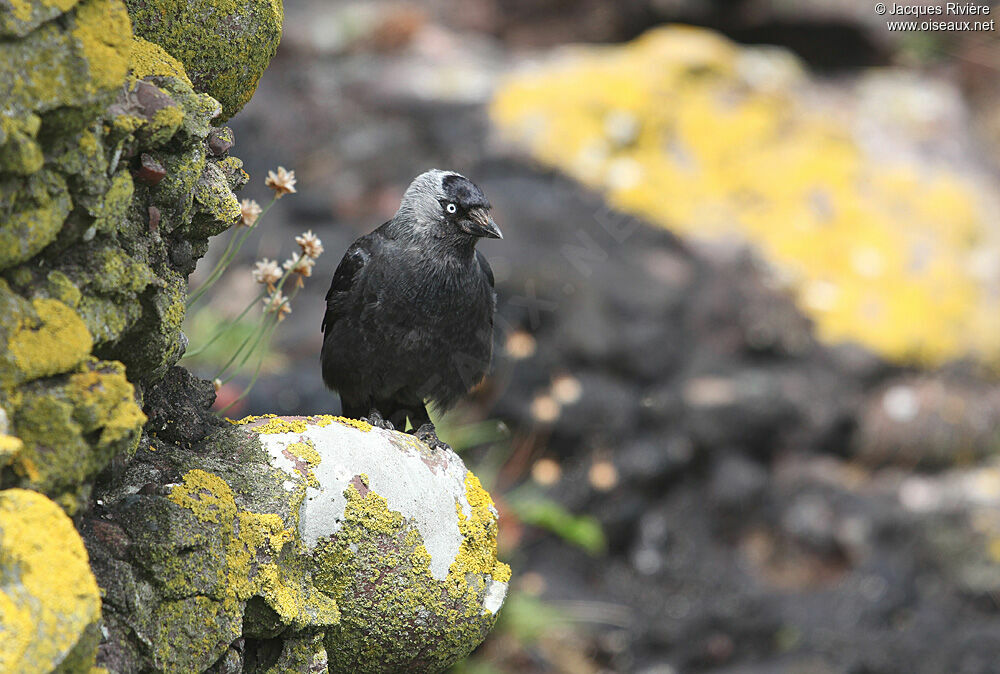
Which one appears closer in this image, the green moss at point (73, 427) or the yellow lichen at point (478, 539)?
the green moss at point (73, 427)

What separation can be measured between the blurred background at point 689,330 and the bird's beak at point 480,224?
229 cm

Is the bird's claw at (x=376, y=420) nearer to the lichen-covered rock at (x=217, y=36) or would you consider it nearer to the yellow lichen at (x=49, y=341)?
the lichen-covered rock at (x=217, y=36)

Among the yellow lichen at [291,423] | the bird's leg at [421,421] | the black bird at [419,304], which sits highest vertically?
the black bird at [419,304]

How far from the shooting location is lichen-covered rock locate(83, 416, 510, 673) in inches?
83.6

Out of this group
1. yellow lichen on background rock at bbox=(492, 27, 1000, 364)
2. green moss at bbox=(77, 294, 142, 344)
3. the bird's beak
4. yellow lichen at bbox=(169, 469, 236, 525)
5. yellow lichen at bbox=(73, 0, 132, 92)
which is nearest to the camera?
yellow lichen at bbox=(73, 0, 132, 92)

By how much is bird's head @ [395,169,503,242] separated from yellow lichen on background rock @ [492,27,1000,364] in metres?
3.72

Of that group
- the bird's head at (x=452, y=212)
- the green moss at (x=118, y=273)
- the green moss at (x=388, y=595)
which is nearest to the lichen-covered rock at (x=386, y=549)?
the green moss at (x=388, y=595)

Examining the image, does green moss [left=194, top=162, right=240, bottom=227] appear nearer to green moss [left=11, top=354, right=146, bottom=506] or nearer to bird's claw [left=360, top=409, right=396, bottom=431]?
green moss [left=11, top=354, right=146, bottom=506]

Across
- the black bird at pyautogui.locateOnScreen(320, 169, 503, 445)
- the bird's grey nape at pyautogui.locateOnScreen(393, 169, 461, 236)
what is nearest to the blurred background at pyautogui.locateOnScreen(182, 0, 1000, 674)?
the black bird at pyautogui.locateOnScreen(320, 169, 503, 445)

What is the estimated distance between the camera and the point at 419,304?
3.60 m

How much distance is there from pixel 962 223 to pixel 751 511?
280 cm

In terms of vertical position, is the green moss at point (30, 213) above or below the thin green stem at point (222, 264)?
below

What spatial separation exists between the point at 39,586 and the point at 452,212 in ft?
7.43

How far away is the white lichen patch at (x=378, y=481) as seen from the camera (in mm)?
2510
